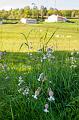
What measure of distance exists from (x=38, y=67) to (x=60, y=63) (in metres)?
0.31

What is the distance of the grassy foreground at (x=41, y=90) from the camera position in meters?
3.30

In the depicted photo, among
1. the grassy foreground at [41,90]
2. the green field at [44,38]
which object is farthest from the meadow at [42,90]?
the green field at [44,38]

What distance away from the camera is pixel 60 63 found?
4.40m

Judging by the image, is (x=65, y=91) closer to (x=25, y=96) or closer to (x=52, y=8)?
(x=25, y=96)

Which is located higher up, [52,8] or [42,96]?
[52,8]

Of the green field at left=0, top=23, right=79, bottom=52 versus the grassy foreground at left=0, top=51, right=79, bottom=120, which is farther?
the green field at left=0, top=23, right=79, bottom=52

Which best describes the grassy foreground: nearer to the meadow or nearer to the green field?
the meadow

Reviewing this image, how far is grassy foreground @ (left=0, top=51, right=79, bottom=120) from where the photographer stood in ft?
10.8

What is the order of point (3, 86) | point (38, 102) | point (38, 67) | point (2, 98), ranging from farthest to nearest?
point (38, 67)
point (3, 86)
point (2, 98)
point (38, 102)

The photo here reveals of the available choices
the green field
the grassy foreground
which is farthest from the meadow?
the green field

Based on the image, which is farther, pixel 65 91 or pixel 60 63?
pixel 60 63

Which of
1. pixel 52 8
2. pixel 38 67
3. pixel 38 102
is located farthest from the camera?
pixel 52 8

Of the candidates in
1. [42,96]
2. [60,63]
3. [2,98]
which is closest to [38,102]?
[42,96]

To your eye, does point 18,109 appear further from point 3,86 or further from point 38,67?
point 38,67
